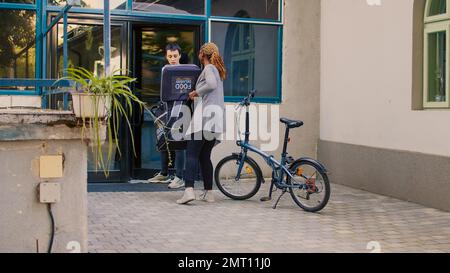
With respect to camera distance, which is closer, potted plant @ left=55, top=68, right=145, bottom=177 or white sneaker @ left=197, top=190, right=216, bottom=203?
potted plant @ left=55, top=68, right=145, bottom=177

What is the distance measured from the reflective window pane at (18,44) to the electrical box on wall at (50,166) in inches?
199

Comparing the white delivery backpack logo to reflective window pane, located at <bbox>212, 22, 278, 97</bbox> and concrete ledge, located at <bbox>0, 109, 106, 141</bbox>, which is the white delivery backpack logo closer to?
reflective window pane, located at <bbox>212, 22, 278, 97</bbox>

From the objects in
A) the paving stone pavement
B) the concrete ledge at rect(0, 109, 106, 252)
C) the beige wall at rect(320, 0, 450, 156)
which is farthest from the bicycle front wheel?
the concrete ledge at rect(0, 109, 106, 252)

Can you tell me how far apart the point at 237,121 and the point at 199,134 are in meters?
2.33

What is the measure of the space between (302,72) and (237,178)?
3.00 meters

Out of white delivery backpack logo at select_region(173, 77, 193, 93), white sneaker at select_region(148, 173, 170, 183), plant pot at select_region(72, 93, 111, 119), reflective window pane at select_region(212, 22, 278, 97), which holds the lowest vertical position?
white sneaker at select_region(148, 173, 170, 183)

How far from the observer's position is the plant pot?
15.2 feet

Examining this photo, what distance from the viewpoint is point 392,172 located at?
8914 millimetres

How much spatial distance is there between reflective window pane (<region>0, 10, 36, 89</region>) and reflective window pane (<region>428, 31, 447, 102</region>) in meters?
5.28

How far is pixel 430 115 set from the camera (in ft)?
26.8

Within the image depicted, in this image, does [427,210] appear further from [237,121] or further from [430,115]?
[237,121]

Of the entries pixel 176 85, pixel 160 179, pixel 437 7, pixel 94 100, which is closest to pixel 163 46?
pixel 176 85

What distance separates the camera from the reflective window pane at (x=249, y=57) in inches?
413
